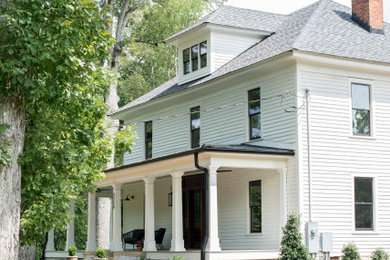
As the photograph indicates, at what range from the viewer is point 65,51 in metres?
14.3

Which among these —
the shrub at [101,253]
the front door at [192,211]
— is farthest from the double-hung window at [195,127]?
the shrub at [101,253]

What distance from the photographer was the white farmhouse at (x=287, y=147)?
20.5m

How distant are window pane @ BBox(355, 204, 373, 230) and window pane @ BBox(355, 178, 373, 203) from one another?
228 millimetres

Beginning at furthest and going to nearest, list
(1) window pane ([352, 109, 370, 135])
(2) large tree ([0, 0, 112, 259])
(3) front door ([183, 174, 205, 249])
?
(3) front door ([183, 174, 205, 249]), (1) window pane ([352, 109, 370, 135]), (2) large tree ([0, 0, 112, 259])

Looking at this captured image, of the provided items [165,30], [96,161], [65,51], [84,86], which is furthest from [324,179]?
[165,30]

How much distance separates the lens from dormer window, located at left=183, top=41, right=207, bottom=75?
26.9 meters

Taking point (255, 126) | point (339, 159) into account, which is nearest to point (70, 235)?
point (255, 126)

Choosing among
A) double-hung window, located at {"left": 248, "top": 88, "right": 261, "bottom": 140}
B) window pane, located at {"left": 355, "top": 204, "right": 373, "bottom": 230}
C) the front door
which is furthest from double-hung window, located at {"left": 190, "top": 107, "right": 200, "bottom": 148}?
window pane, located at {"left": 355, "top": 204, "right": 373, "bottom": 230}

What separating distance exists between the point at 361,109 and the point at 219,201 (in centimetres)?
617

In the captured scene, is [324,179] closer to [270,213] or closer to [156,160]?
[270,213]

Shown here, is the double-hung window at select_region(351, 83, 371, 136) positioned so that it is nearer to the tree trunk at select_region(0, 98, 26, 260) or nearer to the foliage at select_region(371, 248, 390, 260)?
the foliage at select_region(371, 248, 390, 260)

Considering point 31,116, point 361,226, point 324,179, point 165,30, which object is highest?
point 165,30

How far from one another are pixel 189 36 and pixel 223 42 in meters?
1.78

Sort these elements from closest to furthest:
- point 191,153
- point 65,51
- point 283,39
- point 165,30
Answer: point 65,51, point 191,153, point 283,39, point 165,30
